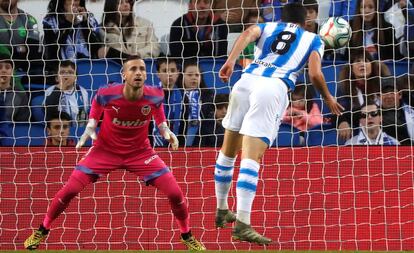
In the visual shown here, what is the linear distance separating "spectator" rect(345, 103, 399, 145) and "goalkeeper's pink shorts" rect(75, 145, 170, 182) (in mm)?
2388

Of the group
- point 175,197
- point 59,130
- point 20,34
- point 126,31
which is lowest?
point 175,197

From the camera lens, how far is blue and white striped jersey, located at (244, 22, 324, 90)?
9.09 metres

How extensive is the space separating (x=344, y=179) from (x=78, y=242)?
3.06 m

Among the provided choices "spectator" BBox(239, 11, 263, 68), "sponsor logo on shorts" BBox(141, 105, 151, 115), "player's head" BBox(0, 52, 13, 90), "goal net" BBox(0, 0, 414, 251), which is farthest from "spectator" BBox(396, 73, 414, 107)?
"player's head" BBox(0, 52, 13, 90)

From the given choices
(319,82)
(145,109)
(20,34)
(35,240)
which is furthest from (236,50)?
(20,34)

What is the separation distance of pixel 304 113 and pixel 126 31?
2.24 m

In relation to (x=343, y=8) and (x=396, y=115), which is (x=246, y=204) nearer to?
(x=396, y=115)

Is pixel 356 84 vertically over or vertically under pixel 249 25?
under

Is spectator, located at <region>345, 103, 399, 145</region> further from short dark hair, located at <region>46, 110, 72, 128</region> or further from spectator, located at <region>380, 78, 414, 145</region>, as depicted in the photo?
short dark hair, located at <region>46, 110, 72, 128</region>

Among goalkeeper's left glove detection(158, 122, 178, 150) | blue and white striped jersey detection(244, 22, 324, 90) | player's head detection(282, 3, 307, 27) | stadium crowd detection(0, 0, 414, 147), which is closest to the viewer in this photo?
blue and white striped jersey detection(244, 22, 324, 90)

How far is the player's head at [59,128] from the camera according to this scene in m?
12.3

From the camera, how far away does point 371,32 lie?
1228cm

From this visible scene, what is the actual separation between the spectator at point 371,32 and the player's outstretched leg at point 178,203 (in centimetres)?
283

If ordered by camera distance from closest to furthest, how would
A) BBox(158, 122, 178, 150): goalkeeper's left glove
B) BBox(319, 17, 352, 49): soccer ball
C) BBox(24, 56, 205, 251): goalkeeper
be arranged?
BBox(319, 17, 352, 49): soccer ball, BBox(158, 122, 178, 150): goalkeeper's left glove, BBox(24, 56, 205, 251): goalkeeper
